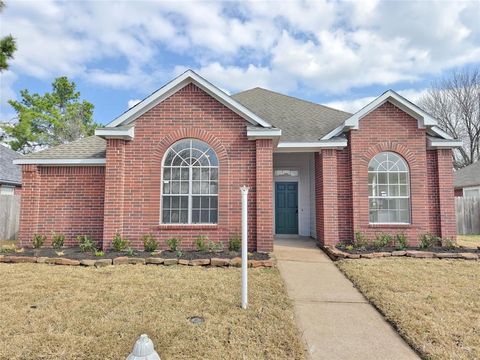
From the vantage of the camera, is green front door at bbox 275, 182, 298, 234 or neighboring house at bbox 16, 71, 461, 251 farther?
green front door at bbox 275, 182, 298, 234

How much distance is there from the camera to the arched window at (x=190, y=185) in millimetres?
9039

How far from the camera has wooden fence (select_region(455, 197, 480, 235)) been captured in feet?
49.4

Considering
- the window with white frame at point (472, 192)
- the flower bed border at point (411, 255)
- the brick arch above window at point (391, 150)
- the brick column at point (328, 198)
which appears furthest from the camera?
the window with white frame at point (472, 192)

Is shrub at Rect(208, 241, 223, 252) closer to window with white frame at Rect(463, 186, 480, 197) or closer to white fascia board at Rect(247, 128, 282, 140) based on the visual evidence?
white fascia board at Rect(247, 128, 282, 140)

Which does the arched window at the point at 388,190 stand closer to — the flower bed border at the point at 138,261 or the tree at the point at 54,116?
the flower bed border at the point at 138,261

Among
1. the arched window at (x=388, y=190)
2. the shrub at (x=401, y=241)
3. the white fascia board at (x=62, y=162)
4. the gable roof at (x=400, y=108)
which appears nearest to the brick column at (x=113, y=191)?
the white fascia board at (x=62, y=162)

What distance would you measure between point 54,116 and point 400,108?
1348 inches

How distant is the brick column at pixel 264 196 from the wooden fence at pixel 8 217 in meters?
10.9

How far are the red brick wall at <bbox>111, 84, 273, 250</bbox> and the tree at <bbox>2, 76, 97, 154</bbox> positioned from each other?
26.5m

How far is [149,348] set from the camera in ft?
8.14

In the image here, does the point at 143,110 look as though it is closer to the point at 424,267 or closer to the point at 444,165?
the point at 424,267

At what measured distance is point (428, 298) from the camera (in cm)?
519

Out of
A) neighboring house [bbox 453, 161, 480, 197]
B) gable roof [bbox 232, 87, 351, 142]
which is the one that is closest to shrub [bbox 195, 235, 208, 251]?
gable roof [bbox 232, 87, 351, 142]

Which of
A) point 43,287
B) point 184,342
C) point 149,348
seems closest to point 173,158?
point 43,287
